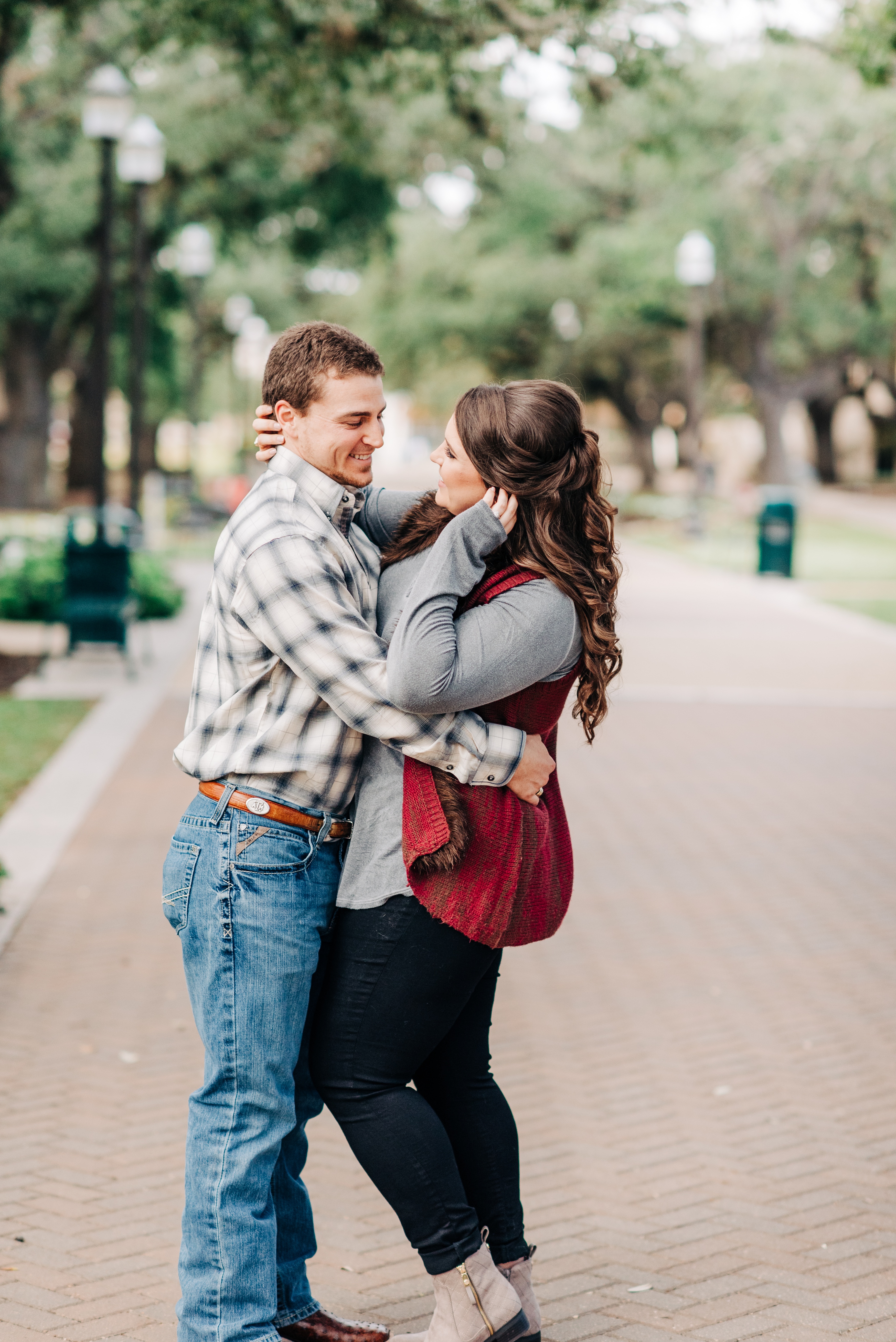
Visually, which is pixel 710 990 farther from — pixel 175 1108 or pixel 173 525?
pixel 173 525

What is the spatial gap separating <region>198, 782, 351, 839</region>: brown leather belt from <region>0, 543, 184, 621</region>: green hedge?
13.3 meters

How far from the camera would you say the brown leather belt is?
2.55 metres

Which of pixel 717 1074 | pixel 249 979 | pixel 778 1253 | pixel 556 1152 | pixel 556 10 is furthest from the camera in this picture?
pixel 556 10

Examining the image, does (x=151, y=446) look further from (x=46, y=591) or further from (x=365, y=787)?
(x=365, y=787)

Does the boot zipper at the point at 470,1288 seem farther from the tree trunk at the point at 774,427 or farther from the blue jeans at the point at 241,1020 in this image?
the tree trunk at the point at 774,427

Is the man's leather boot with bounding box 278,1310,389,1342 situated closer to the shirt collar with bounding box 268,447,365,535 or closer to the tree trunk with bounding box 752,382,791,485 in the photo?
the shirt collar with bounding box 268,447,365,535

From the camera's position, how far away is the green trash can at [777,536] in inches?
910

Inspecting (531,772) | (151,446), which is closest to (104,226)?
(531,772)

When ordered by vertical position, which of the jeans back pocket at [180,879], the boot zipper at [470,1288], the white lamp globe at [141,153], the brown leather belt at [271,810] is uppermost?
the white lamp globe at [141,153]

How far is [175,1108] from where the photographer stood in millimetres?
4262

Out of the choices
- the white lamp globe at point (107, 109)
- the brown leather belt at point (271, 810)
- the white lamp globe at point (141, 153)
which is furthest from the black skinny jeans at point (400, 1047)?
the white lamp globe at point (141, 153)

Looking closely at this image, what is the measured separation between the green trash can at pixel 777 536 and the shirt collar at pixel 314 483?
21.1 metres

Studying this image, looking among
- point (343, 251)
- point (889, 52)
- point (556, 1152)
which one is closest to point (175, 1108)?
point (556, 1152)

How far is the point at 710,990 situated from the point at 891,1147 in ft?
4.47
